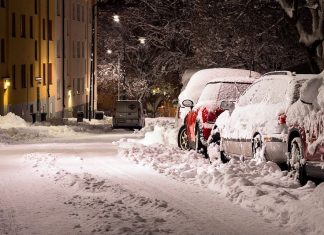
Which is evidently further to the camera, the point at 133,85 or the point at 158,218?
the point at 133,85

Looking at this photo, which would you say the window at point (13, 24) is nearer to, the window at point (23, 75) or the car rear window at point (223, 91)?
the window at point (23, 75)

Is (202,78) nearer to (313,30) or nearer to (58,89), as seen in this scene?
(313,30)

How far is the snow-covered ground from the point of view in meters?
8.12

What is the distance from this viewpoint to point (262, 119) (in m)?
12.4

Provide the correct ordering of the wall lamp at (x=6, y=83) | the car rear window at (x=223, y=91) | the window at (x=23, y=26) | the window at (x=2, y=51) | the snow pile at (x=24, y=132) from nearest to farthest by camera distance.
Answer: the car rear window at (x=223, y=91) < the snow pile at (x=24, y=132) < the wall lamp at (x=6, y=83) < the window at (x=2, y=51) < the window at (x=23, y=26)

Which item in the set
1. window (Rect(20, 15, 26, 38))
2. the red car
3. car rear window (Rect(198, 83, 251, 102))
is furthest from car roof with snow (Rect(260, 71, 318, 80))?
window (Rect(20, 15, 26, 38))

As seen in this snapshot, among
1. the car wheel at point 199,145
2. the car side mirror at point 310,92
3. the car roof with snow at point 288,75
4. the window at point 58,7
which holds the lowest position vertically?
the car wheel at point 199,145

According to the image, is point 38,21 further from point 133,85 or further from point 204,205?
point 204,205

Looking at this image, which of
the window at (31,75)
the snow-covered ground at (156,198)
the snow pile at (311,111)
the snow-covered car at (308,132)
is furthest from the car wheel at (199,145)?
the window at (31,75)

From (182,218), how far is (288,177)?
318 cm

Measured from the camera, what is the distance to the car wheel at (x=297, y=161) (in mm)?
10680

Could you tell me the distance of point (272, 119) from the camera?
12.0 metres

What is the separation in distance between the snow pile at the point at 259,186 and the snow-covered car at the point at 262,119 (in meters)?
0.28

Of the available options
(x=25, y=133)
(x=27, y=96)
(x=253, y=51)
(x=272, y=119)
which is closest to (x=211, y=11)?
(x=253, y=51)
